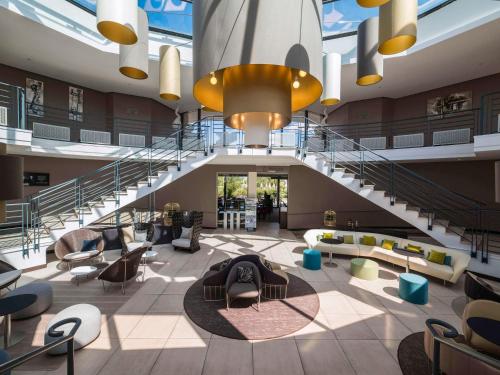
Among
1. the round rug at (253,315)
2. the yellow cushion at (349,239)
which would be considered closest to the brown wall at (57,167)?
the round rug at (253,315)

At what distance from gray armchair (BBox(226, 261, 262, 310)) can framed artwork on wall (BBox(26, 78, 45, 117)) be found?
976 centimetres

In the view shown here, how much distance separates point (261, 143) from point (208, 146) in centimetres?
→ 749

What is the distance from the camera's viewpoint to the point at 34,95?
30.2 ft

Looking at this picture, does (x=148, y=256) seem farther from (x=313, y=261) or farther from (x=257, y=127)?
(x=257, y=127)

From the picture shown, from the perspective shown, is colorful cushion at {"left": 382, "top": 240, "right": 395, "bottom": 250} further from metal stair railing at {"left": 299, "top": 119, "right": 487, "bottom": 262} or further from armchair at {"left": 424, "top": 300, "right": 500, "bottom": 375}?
armchair at {"left": 424, "top": 300, "right": 500, "bottom": 375}

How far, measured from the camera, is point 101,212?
22.5ft

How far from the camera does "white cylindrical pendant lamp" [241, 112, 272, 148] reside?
1.15 metres

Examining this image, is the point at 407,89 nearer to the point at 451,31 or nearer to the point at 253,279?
the point at 451,31

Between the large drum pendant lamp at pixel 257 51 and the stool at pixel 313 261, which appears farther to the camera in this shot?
the stool at pixel 313 261

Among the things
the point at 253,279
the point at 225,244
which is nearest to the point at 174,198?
the point at 225,244

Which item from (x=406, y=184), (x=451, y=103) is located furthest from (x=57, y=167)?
(x=451, y=103)

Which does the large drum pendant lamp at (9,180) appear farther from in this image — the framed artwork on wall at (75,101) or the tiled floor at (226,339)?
the framed artwork on wall at (75,101)

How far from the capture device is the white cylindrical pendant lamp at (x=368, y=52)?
1450mm

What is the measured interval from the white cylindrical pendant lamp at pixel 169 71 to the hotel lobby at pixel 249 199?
0.05ft
